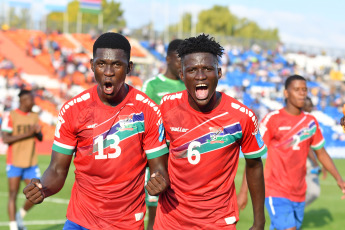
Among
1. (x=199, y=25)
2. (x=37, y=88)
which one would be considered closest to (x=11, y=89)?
(x=37, y=88)

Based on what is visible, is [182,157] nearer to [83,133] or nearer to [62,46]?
[83,133]

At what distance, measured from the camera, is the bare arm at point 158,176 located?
4.17 m

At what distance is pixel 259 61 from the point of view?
45.0 m

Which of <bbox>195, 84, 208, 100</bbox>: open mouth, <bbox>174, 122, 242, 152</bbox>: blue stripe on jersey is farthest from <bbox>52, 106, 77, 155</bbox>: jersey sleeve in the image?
<bbox>195, 84, 208, 100</bbox>: open mouth

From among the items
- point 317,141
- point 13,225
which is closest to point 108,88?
point 317,141

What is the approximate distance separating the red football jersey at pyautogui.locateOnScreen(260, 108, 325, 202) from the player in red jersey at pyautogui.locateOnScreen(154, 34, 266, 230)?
3.31 meters

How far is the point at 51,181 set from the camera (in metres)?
4.48

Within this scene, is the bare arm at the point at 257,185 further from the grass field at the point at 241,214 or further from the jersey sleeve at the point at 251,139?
the grass field at the point at 241,214

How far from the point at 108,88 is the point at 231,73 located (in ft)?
116

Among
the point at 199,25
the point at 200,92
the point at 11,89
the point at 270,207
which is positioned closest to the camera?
the point at 200,92

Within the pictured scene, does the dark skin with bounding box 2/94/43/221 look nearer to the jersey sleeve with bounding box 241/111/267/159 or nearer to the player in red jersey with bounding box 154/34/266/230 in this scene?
the player in red jersey with bounding box 154/34/266/230

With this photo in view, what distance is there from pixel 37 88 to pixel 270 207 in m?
23.2

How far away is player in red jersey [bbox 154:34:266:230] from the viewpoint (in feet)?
15.3

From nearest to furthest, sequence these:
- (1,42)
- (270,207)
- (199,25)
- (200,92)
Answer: (200,92) → (270,207) → (1,42) → (199,25)
